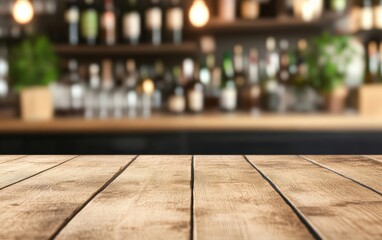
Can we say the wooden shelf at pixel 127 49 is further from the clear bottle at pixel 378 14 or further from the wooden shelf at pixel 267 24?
the clear bottle at pixel 378 14

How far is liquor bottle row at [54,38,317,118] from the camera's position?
2.68 meters

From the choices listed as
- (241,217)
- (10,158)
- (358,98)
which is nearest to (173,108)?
(358,98)

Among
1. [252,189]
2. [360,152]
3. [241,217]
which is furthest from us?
[360,152]

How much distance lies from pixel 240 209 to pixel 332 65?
2.00 meters

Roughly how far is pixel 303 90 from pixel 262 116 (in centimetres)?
43

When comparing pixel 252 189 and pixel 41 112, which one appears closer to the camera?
pixel 252 189

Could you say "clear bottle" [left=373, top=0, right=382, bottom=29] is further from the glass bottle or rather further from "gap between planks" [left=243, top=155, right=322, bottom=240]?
"gap between planks" [left=243, top=155, right=322, bottom=240]

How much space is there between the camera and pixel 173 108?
2680mm

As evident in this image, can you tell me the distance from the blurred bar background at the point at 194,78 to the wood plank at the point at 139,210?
1.50 meters

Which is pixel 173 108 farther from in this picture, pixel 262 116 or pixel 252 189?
pixel 252 189

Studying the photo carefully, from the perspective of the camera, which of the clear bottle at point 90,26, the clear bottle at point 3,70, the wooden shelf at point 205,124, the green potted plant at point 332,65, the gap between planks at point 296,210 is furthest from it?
the clear bottle at point 3,70

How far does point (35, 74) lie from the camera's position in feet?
8.34

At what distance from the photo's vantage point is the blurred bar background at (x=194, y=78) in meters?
2.36

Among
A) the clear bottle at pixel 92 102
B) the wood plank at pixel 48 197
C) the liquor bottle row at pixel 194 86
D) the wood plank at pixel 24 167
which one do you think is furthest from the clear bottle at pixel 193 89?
the wood plank at pixel 48 197
